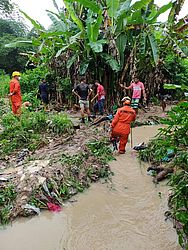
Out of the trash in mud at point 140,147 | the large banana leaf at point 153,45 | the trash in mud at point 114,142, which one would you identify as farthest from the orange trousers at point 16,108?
the large banana leaf at point 153,45

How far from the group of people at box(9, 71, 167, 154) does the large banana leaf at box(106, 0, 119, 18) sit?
2.02 m

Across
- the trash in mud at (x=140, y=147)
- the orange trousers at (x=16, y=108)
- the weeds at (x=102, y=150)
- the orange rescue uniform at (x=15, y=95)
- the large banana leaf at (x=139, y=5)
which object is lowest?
the trash in mud at (x=140, y=147)

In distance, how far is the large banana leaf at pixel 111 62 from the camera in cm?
920

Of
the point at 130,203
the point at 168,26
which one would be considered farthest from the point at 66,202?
the point at 168,26

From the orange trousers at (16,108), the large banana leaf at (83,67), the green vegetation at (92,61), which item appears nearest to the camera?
the green vegetation at (92,61)

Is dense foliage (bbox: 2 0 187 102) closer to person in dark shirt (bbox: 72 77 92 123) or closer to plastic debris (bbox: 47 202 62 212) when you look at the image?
person in dark shirt (bbox: 72 77 92 123)

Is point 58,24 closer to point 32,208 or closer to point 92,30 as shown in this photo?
point 92,30

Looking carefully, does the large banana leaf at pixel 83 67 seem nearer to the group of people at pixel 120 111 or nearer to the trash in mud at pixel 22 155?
the group of people at pixel 120 111

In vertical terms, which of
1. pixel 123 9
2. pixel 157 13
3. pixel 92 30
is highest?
pixel 123 9

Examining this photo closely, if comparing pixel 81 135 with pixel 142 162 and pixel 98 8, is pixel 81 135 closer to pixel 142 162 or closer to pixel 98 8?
pixel 142 162

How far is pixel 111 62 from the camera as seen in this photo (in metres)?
9.30

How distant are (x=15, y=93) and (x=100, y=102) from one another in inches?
101

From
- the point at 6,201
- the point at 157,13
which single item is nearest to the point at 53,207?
the point at 6,201

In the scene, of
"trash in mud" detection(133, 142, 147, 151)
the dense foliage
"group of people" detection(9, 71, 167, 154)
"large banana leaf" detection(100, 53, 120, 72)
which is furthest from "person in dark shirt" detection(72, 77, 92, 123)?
"trash in mud" detection(133, 142, 147, 151)
